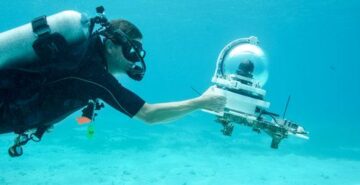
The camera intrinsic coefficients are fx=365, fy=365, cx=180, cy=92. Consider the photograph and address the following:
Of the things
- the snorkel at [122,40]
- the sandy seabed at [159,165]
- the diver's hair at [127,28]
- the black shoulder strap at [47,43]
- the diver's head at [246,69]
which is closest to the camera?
the black shoulder strap at [47,43]

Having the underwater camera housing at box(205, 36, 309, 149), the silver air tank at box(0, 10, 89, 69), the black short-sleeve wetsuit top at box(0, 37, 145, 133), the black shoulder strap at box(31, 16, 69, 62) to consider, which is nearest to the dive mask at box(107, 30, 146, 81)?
the black short-sleeve wetsuit top at box(0, 37, 145, 133)

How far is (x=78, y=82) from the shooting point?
381cm

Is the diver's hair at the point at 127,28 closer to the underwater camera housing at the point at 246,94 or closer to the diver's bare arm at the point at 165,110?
the diver's bare arm at the point at 165,110

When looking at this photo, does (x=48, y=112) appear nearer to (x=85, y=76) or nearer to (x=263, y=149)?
(x=85, y=76)

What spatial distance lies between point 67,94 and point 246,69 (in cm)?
237

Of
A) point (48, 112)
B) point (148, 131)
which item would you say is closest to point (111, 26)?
point (48, 112)

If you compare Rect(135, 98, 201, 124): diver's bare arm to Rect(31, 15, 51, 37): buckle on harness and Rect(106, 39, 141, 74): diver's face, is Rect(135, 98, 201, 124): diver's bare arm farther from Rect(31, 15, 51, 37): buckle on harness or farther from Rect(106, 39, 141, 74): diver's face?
Rect(31, 15, 51, 37): buckle on harness

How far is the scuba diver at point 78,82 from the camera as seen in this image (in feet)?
12.0

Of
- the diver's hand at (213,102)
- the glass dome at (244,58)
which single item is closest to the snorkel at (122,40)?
the diver's hand at (213,102)

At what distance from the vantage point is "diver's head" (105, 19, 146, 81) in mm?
3990

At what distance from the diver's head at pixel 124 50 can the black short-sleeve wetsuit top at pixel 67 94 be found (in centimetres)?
14

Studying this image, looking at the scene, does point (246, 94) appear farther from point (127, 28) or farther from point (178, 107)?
point (127, 28)

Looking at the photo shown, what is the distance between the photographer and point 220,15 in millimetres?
67500

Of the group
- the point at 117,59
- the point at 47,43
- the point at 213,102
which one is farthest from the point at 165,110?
the point at 47,43
